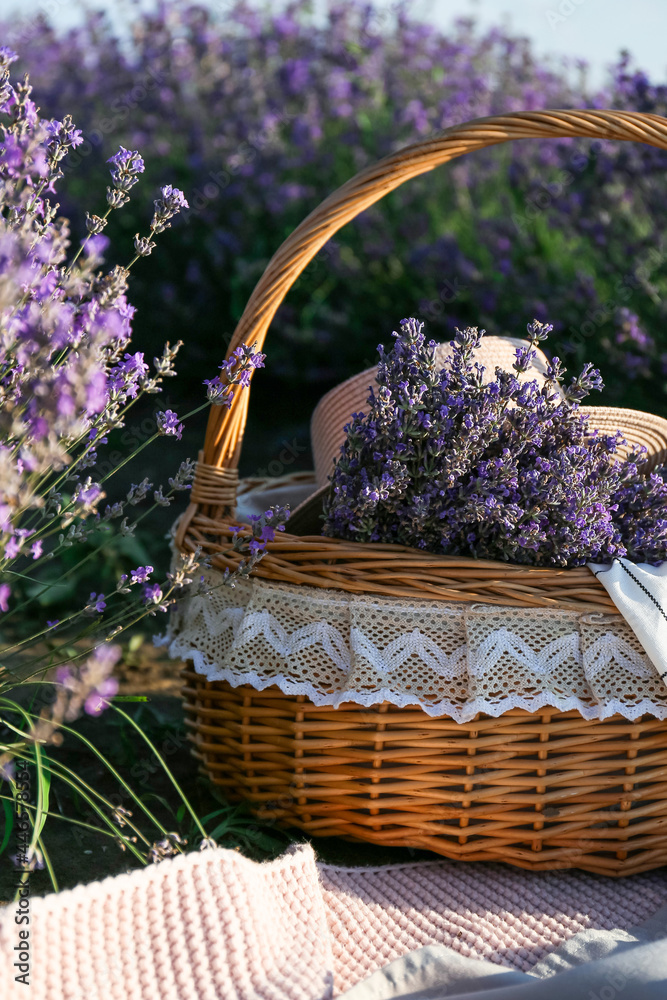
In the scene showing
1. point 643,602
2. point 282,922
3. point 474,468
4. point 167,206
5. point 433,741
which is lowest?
point 282,922

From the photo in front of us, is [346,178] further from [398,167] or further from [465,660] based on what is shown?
[465,660]

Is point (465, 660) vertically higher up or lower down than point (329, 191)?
lower down

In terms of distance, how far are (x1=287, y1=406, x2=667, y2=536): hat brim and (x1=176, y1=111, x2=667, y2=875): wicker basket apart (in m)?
0.13

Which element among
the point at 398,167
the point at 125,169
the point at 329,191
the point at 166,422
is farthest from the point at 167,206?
the point at 329,191

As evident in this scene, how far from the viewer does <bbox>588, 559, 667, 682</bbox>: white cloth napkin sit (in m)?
1.10

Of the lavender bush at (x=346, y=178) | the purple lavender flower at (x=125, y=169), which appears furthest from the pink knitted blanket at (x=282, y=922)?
the lavender bush at (x=346, y=178)

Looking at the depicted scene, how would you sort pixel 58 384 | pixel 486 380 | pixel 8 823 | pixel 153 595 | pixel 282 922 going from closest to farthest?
pixel 58 384 < pixel 153 595 < pixel 282 922 < pixel 8 823 < pixel 486 380

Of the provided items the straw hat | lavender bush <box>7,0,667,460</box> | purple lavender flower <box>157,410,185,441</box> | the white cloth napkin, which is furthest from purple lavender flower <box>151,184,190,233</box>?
lavender bush <box>7,0,667,460</box>

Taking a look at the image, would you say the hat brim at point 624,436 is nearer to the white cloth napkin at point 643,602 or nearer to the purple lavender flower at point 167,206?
the white cloth napkin at point 643,602

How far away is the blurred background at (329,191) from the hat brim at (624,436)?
33.9 inches

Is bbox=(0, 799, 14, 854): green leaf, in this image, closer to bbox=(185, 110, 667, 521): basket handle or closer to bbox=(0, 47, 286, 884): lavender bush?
bbox=(0, 47, 286, 884): lavender bush

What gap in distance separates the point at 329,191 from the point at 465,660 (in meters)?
2.46

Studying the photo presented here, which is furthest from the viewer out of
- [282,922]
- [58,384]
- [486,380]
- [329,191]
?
[329,191]

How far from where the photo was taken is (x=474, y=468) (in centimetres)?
118
